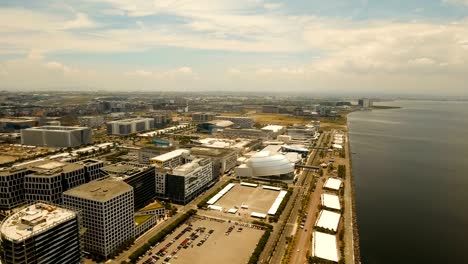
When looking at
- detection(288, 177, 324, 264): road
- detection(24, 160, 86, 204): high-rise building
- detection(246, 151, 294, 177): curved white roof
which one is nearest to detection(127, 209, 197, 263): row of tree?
detection(288, 177, 324, 264): road

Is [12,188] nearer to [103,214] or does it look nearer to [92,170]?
[92,170]

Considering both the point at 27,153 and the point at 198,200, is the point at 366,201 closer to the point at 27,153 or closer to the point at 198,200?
the point at 198,200

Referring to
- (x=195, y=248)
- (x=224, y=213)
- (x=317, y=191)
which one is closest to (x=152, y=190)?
(x=224, y=213)

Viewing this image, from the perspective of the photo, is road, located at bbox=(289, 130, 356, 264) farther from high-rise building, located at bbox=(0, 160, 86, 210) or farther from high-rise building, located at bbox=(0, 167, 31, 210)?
high-rise building, located at bbox=(0, 167, 31, 210)

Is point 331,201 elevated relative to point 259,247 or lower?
elevated

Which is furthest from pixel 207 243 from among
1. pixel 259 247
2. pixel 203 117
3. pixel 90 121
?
pixel 203 117

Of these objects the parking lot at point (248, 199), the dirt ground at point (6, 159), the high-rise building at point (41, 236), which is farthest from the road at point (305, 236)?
the dirt ground at point (6, 159)
